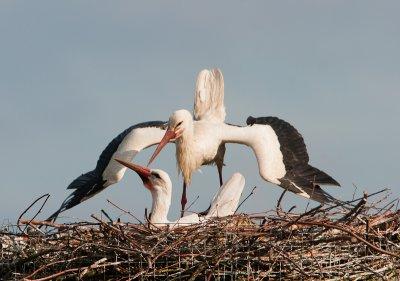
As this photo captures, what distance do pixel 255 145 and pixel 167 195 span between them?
2617mm

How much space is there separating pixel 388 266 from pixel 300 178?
3398 mm

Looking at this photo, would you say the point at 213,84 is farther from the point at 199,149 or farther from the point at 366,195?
the point at 366,195

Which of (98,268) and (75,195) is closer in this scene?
(98,268)

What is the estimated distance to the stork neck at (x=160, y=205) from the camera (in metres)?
8.12

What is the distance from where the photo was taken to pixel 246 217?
696 centimetres

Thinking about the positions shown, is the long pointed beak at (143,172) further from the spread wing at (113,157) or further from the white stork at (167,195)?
the spread wing at (113,157)

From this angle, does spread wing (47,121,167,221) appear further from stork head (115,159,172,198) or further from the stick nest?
the stick nest

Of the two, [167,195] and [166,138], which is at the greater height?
[166,138]

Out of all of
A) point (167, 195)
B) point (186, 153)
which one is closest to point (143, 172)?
point (167, 195)

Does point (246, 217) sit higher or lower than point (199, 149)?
lower

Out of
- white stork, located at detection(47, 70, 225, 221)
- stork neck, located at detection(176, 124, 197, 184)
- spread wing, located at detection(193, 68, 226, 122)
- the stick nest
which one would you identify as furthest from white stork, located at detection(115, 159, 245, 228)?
spread wing, located at detection(193, 68, 226, 122)

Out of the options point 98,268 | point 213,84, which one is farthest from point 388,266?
point 213,84

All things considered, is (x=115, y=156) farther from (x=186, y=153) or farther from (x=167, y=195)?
(x=167, y=195)

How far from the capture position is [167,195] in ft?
27.1
